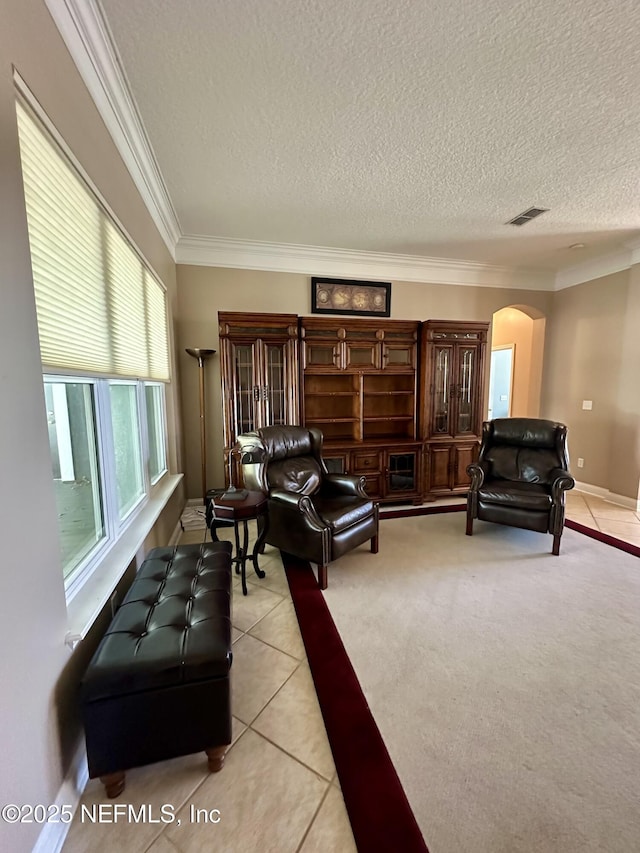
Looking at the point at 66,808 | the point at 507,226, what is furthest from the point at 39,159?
the point at 507,226

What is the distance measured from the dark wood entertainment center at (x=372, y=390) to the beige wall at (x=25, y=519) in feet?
8.31

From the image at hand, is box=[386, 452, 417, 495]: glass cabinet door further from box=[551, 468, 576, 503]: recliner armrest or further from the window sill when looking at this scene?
the window sill

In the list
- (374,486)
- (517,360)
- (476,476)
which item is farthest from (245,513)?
(517,360)

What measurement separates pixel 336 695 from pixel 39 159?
2.41m

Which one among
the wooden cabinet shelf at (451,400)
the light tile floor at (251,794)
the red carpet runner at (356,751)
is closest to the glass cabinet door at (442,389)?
the wooden cabinet shelf at (451,400)

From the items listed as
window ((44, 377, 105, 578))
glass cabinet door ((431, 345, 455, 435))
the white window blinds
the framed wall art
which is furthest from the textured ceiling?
window ((44, 377, 105, 578))

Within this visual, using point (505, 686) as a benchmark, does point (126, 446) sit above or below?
above

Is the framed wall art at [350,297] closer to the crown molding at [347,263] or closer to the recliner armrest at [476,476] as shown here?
the crown molding at [347,263]

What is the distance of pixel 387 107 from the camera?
6.48 ft

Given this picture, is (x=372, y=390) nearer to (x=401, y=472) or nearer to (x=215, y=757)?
(x=401, y=472)

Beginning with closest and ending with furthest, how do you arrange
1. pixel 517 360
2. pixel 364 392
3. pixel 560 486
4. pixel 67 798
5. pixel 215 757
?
pixel 67 798 < pixel 215 757 < pixel 560 486 < pixel 364 392 < pixel 517 360

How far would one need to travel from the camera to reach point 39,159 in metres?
1.20

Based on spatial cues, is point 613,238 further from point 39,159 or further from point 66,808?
point 66,808

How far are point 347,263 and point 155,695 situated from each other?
4.33m
